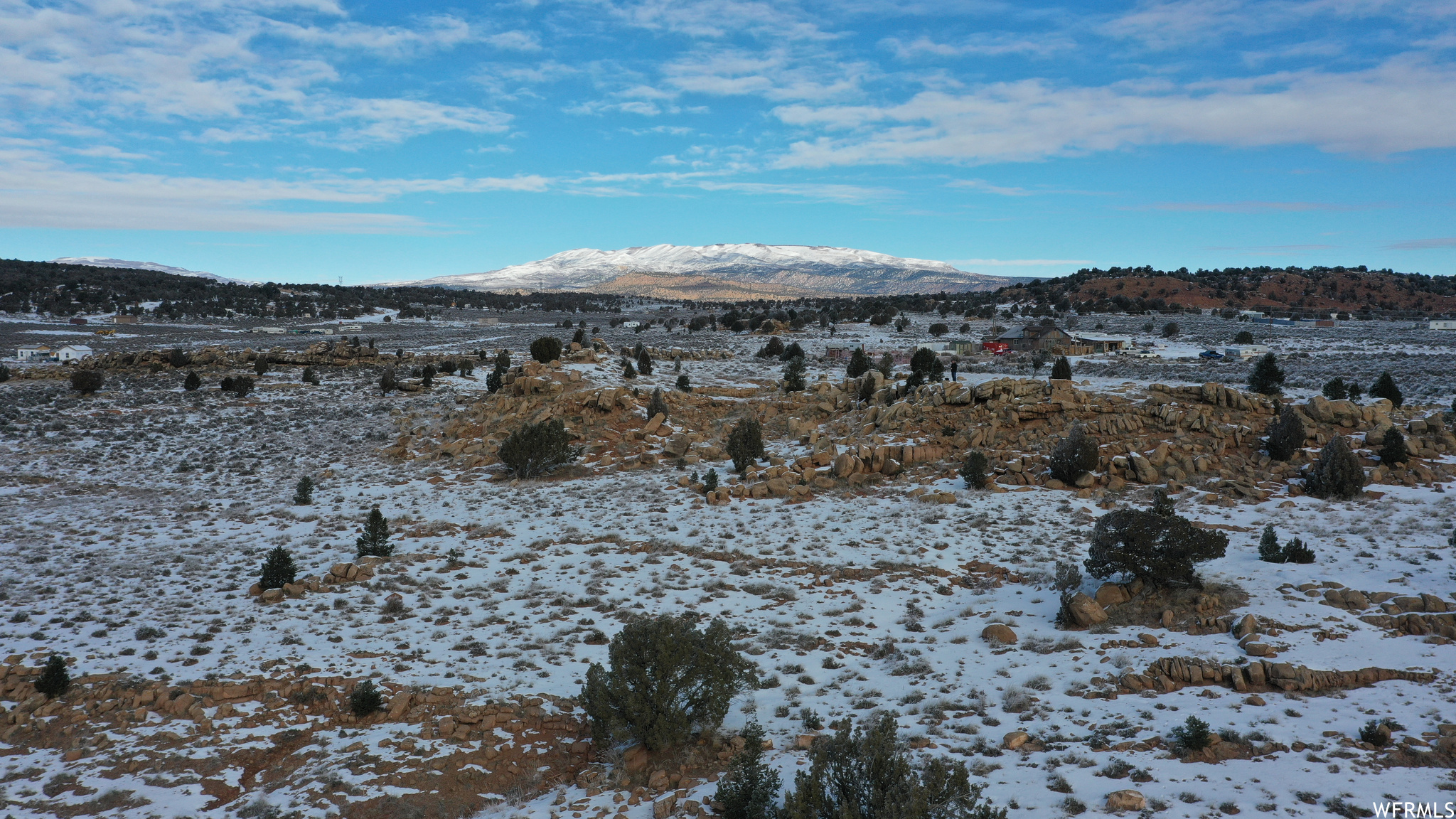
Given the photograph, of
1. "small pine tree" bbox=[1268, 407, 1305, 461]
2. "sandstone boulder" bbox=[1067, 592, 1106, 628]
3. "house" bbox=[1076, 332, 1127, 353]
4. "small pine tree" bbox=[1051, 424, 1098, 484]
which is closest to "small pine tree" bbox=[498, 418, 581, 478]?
"small pine tree" bbox=[1051, 424, 1098, 484]

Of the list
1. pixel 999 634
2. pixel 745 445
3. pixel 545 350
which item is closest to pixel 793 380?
pixel 745 445

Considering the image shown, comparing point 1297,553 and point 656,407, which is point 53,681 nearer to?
point 656,407

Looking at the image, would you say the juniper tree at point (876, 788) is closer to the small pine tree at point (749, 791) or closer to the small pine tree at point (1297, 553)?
the small pine tree at point (749, 791)

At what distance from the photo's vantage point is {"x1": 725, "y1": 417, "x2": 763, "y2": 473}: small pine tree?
71.9 ft

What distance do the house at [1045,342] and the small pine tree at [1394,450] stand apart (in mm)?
25589

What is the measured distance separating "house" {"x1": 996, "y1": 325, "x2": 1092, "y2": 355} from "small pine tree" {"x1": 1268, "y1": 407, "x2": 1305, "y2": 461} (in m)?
24.3

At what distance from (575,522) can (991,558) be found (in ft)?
32.3

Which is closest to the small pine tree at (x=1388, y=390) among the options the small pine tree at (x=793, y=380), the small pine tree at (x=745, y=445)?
the small pine tree at (x=793, y=380)

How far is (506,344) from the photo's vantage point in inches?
2411

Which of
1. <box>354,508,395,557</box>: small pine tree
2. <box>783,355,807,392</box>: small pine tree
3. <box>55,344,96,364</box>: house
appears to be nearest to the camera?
<box>354,508,395,557</box>: small pine tree

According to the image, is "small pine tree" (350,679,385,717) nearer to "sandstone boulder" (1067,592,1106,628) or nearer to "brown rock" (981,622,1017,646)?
"brown rock" (981,622,1017,646)

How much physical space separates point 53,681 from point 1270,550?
19.4m

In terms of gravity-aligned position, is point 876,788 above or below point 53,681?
above

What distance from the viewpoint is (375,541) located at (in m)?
15.6
